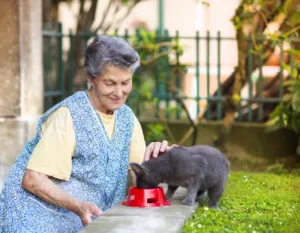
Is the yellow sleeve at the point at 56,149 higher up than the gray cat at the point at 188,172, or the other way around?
the yellow sleeve at the point at 56,149

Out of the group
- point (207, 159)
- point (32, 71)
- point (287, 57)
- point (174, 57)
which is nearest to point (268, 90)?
point (287, 57)

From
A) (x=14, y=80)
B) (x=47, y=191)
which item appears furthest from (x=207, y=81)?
(x=47, y=191)

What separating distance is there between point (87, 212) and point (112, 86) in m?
0.88

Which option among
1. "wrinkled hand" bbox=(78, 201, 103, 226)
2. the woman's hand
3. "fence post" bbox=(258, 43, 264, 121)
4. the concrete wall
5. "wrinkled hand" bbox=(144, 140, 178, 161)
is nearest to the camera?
"wrinkled hand" bbox=(78, 201, 103, 226)

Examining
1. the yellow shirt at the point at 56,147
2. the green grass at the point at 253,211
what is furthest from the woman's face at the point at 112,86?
the green grass at the point at 253,211

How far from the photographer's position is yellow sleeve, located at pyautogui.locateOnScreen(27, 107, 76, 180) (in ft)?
15.7

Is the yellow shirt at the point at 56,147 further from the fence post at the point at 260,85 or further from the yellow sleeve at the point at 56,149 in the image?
the fence post at the point at 260,85

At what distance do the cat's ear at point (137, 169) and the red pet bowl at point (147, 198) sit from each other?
0.10 m

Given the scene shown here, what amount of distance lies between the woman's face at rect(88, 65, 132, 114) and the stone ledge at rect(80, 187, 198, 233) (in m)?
0.68

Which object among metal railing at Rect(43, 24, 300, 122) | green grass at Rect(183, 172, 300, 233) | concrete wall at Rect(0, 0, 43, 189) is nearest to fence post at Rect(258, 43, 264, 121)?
metal railing at Rect(43, 24, 300, 122)

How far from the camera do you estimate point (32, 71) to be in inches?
391

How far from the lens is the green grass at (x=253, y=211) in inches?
172

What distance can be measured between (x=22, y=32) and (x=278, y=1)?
3.32 m

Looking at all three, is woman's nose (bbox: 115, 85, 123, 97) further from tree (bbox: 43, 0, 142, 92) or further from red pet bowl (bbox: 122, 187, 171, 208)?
tree (bbox: 43, 0, 142, 92)
